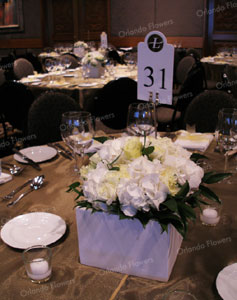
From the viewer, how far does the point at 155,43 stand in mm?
1475

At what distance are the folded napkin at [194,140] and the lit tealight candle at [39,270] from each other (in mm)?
993

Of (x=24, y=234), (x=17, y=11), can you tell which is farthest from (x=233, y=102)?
(x=17, y=11)

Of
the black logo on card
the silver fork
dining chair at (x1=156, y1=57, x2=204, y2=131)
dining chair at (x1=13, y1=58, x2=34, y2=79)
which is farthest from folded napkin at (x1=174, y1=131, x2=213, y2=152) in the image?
dining chair at (x1=13, y1=58, x2=34, y2=79)

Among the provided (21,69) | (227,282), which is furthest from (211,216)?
(21,69)

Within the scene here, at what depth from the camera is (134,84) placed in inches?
130

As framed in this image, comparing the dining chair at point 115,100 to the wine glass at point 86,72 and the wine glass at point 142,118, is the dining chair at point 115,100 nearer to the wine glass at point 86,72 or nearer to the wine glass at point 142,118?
the wine glass at point 86,72

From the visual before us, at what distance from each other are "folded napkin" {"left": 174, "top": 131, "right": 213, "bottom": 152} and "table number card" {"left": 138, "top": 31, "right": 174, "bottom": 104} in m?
0.29

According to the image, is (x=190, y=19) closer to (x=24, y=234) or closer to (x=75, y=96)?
(x=75, y=96)

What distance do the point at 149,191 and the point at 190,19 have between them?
8.47 meters

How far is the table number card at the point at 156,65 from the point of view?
1.46m

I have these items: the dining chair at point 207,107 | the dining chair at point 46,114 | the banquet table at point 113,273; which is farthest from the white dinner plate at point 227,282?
the dining chair at point 46,114

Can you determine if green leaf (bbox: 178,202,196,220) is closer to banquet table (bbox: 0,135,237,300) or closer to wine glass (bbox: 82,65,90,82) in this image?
banquet table (bbox: 0,135,237,300)

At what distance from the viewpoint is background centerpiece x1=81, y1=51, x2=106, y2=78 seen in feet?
13.3

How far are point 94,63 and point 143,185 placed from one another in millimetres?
3497
